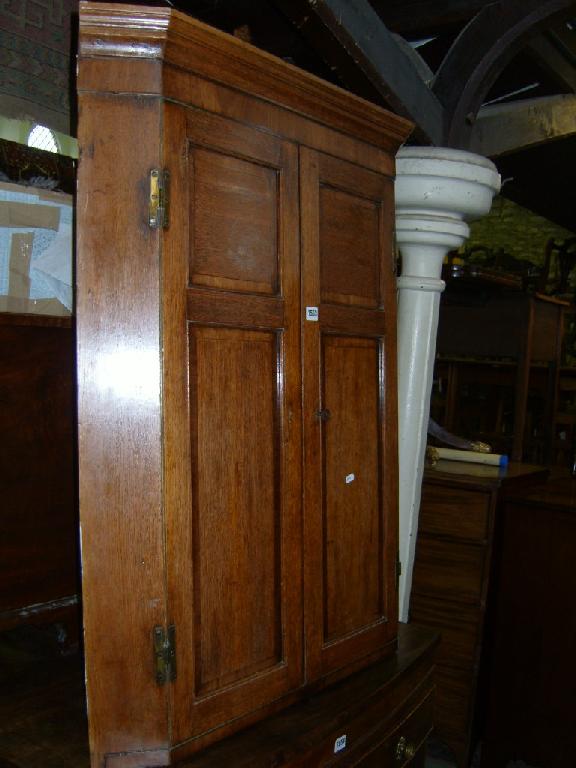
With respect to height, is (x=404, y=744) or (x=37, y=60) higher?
(x=37, y=60)

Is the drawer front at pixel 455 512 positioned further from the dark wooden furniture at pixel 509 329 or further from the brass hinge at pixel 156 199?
the brass hinge at pixel 156 199

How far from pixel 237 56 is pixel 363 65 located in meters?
0.84

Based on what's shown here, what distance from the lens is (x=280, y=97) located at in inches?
52.7

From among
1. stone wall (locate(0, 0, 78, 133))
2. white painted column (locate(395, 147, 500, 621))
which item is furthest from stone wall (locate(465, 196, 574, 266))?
stone wall (locate(0, 0, 78, 133))

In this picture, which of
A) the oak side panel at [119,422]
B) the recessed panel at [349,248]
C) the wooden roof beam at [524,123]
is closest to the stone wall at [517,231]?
the wooden roof beam at [524,123]

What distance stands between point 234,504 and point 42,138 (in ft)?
5.37

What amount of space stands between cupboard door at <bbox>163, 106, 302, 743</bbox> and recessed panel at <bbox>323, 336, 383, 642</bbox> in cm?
11

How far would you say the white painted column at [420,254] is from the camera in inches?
81.0

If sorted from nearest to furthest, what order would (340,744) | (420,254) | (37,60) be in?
(340,744)
(420,254)
(37,60)

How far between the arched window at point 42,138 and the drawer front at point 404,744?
6.55 ft

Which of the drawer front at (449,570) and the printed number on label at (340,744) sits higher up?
the printed number on label at (340,744)

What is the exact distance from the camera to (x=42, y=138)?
7.67 ft

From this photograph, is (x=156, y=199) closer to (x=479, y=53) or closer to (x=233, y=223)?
(x=233, y=223)

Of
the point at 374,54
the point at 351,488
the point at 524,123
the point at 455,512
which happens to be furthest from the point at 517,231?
the point at 351,488
